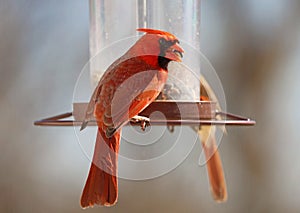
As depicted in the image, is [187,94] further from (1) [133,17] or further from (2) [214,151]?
(2) [214,151]

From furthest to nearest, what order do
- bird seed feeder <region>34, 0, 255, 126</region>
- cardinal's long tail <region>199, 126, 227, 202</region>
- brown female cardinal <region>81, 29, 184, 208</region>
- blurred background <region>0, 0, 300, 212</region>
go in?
blurred background <region>0, 0, 300, 212</region> → cardinal's long tail <region>199, 126, 227, 202</region> → bird seed feeder <region>34, 0, 255, 126</region> → brown female cardinal <region>81, 29, 184, 208</region>

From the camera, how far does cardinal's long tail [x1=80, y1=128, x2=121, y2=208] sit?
55.0 inches

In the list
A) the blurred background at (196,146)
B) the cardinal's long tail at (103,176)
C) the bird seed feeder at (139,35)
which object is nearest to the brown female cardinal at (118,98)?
the cardinal's long tail at (103,176)

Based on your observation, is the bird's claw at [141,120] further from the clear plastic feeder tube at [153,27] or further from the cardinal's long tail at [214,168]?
the cardinal's long tail at [214,168]

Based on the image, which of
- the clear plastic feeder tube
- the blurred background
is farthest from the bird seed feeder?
the blurred background

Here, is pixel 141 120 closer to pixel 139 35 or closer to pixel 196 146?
pixel 139 35

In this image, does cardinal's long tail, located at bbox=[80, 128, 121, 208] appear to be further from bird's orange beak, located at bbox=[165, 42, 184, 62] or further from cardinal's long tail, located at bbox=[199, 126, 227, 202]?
cardinal's long tail, located at bbox=[199, 126, 227, 202]

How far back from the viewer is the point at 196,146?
3.13 meters

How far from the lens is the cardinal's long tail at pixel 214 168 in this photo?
222cm

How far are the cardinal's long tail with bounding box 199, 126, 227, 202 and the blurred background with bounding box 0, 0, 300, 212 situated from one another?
2.74ft

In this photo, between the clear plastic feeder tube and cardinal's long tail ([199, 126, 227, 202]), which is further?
cardinal's long tail ([199, 126, 227, 202])

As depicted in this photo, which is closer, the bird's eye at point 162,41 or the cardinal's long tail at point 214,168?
the bird's eye at point 162,41

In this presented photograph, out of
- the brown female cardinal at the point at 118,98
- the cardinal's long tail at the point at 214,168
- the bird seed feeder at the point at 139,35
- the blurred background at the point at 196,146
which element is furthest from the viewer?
the blurred background at the point at 196,146

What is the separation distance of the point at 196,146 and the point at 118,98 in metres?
1.78
